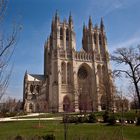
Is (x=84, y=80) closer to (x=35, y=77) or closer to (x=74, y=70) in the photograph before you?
(x=74, y=70)

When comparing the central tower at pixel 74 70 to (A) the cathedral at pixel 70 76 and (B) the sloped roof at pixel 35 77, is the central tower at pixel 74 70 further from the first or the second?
(B) the sloped roof at pixel 35 77

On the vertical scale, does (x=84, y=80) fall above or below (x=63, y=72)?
below

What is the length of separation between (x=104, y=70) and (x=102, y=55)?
6.29 metres

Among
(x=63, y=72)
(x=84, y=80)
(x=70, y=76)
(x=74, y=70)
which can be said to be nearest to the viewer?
(x=74, y=70)

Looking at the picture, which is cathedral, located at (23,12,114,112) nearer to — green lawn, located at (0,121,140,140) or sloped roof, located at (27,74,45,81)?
sloped roof, located at (27,74,45,81)

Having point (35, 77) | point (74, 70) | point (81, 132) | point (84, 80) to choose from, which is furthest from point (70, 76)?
point (81, 132)

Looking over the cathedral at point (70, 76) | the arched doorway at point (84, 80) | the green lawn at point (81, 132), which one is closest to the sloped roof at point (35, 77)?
the cathedral at point (70, 76)

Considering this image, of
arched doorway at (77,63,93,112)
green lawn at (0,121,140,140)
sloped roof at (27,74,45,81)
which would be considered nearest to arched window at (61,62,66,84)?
arched doorway at (77,63,93,112)

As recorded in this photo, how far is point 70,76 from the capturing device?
7112 cm

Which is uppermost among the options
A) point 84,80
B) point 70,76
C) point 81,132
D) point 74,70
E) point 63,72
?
point 74,70

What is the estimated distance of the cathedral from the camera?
216ft

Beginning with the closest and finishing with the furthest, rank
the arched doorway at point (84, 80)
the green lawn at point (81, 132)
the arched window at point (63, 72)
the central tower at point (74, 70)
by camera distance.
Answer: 1. the green lawn at point (81, 132)
2. the central tower at point (74, 70)
3. the arched doorway at point (84, 80)
4. the arched window at point (63, 72)

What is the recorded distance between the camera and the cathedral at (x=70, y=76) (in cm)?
6569

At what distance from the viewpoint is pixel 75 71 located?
7038 cm
